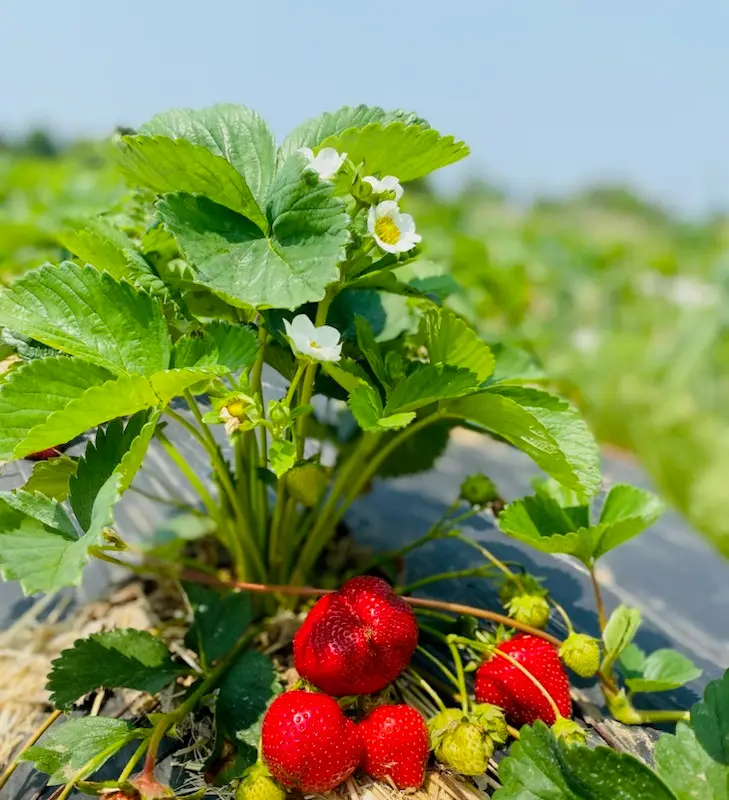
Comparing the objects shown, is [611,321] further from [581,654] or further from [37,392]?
[37,392]

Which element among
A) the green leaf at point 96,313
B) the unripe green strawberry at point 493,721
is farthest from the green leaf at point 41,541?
the unripe green strawberry at point 493,721

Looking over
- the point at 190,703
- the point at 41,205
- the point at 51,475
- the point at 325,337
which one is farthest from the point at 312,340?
the point at 41,205

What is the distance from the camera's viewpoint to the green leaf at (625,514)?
646mm

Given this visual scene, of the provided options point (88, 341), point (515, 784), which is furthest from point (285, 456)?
point (515, 784)

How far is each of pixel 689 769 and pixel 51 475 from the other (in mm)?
499

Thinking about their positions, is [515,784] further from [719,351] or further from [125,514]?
[719,351]

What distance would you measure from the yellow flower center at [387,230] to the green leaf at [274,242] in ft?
0.11

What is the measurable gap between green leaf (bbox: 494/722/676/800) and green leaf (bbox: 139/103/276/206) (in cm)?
44

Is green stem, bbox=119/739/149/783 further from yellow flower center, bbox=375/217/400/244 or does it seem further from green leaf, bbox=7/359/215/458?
yellow flower center, bbox=375/217/400/244

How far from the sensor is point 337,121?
0.63m

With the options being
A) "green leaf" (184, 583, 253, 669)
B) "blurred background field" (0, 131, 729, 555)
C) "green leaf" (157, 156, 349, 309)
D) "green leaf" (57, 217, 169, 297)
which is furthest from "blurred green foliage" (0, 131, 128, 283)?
"green leaf" (184, 583, 253, 669)

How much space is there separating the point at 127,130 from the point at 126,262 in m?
0.19

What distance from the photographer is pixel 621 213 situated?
1330cm

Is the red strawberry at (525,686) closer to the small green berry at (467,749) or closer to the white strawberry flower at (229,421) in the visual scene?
the small green berry at (467,749)
